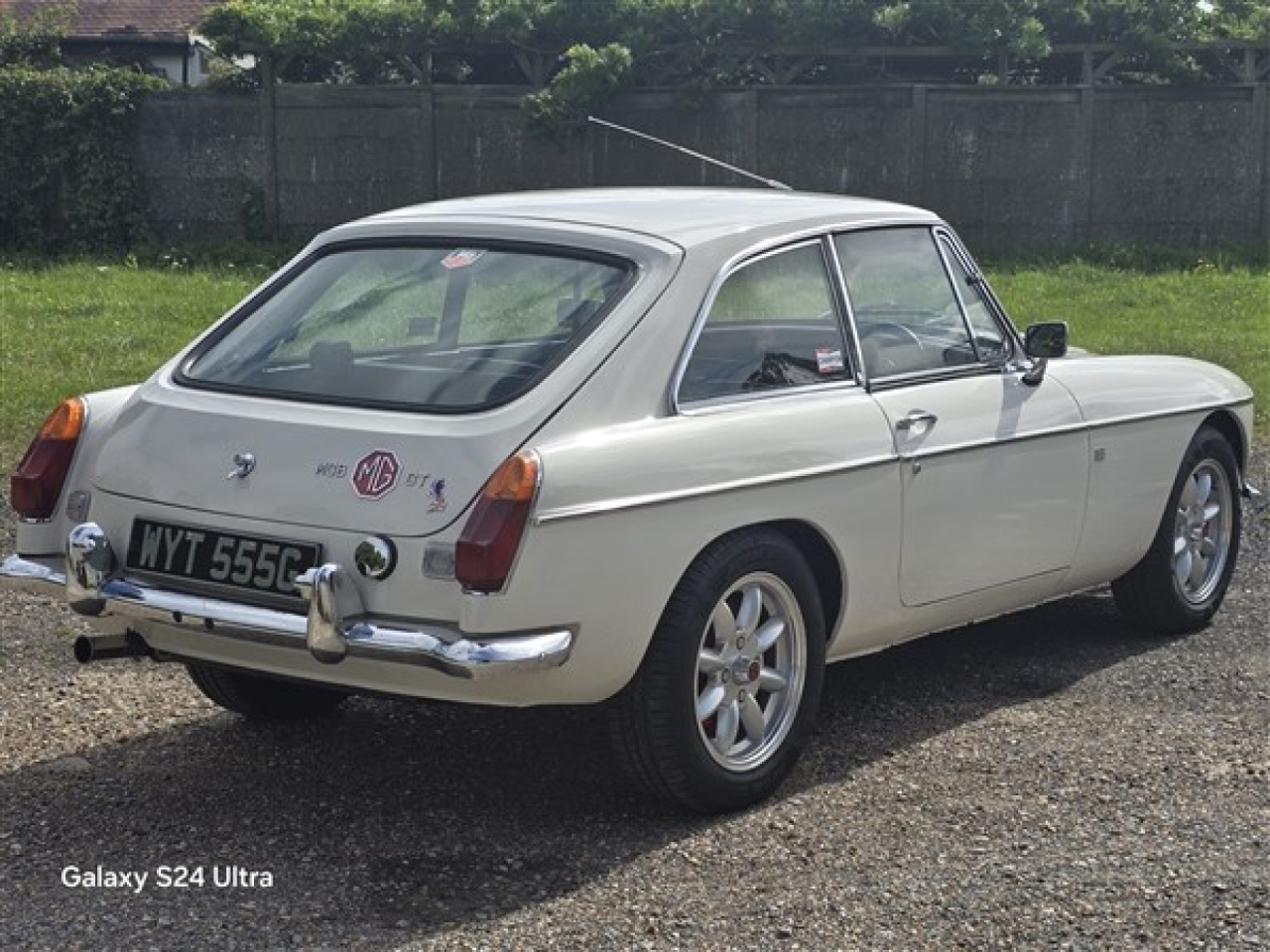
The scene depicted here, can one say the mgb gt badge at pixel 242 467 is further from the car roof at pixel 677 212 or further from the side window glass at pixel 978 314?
the side window glass at pixel 978 314

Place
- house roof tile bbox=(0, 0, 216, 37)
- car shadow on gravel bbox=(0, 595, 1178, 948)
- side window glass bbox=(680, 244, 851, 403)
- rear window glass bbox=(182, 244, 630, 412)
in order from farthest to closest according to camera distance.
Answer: house roof tile bbox=(0, 0, 216, 37), side window glass bbox=(680, 244, 851, 403), rear window glass bbox=(182, 244, 630, 412), car shadow on gravel bbox=(0, 595, 1178, 948)

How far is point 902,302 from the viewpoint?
6.01 meters

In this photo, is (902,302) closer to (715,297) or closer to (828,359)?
(828,359)

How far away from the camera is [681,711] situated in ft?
16.1

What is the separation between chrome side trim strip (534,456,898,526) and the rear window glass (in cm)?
38

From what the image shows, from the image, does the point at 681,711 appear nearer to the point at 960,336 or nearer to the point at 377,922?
the point at 377,922

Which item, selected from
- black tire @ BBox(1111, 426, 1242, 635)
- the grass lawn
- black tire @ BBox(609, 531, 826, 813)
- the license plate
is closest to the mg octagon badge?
the license plate

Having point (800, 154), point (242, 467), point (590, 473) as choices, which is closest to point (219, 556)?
point (242, 467)

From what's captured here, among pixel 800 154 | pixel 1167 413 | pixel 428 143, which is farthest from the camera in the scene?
pixel 428 143

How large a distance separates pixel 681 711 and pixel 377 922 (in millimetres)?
960

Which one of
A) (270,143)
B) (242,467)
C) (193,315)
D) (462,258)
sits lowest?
(193,315)

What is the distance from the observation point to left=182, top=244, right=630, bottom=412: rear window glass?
5.02 metres

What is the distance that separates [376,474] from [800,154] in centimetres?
1668

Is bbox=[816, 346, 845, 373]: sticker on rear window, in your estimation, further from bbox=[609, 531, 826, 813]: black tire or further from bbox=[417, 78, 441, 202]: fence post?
bbox=[417, 78, 441, 202]: fence post
